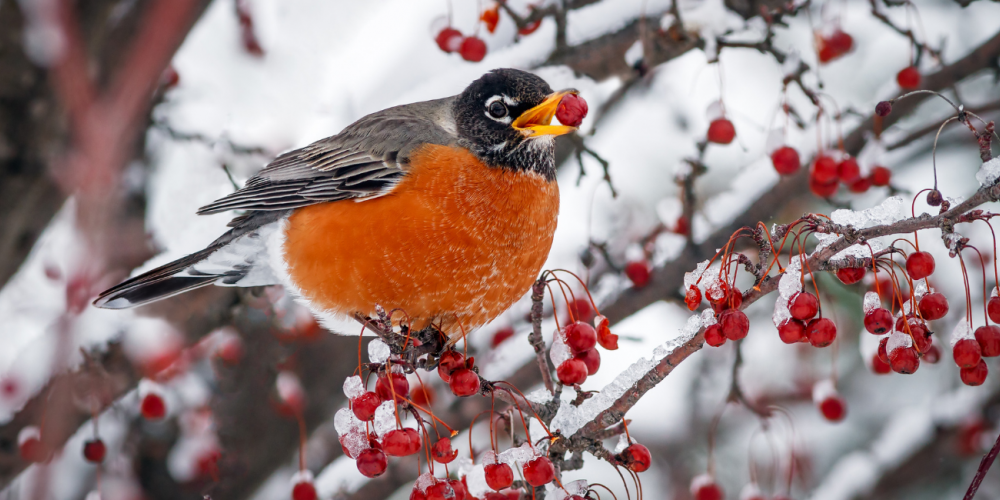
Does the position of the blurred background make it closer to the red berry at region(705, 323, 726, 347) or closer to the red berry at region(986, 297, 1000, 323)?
the red berry at region(705, 323, 726, 347)

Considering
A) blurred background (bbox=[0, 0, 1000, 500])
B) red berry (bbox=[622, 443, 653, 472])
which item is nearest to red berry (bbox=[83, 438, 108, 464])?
blurred background (bbox=[0, 0, 1000, 500])

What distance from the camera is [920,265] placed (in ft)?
5.40

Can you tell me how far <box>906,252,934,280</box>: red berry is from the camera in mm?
1638

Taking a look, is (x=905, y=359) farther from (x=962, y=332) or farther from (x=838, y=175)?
(x=838, y=175)

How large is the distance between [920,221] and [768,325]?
362 centimetres

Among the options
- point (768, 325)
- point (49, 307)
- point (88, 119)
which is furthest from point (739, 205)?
point (49, 307)

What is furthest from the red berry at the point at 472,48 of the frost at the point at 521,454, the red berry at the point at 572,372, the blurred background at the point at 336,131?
the frost at the point at 521,454

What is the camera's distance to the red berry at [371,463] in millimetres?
1974

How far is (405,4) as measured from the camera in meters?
4.41

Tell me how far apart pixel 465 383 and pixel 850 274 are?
104 centimetres

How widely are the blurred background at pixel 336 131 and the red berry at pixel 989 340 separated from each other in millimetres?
1496

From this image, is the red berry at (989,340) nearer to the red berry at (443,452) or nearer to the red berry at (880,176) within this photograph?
the red berry at (443,452)

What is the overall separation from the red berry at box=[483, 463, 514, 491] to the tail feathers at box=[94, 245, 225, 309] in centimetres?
173

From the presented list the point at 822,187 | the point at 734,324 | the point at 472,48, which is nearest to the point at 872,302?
the point at 734,324
